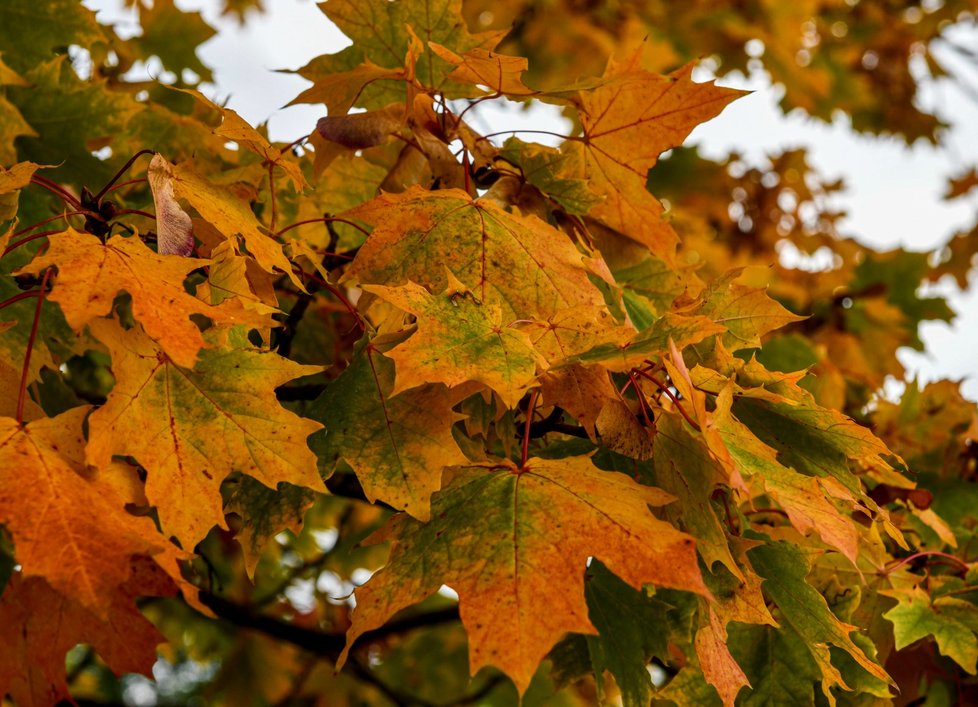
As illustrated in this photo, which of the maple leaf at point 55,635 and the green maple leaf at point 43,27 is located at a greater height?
the green maple leaf at point 43,27

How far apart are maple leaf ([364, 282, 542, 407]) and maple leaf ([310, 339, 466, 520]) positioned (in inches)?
2.9

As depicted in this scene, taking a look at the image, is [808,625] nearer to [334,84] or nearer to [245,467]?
[245,467]

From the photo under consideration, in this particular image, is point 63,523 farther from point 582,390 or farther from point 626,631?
point 626,631

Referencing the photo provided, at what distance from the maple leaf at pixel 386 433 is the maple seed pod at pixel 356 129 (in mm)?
297

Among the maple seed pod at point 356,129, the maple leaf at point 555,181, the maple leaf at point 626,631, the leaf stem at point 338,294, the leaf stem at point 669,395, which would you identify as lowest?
the maple leaf at point 626,631

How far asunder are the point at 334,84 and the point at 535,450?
617 millimetres

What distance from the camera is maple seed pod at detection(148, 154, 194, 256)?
1.07 metres

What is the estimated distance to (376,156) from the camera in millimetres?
1522

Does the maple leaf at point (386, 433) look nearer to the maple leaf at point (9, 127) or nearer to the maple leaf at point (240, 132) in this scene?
the maple leaf at point (240, 132)

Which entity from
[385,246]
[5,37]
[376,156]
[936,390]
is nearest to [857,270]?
[936,390]

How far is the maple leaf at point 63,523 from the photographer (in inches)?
33.2

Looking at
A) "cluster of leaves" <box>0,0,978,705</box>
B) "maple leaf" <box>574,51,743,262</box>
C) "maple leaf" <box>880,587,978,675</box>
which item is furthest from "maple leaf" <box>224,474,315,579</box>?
"maple leaf" <box>880,587,978,675</box>

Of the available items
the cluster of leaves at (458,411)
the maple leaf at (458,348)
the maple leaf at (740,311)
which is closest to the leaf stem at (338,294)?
the cluster of leaves at (458,411)

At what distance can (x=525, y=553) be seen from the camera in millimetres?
968
